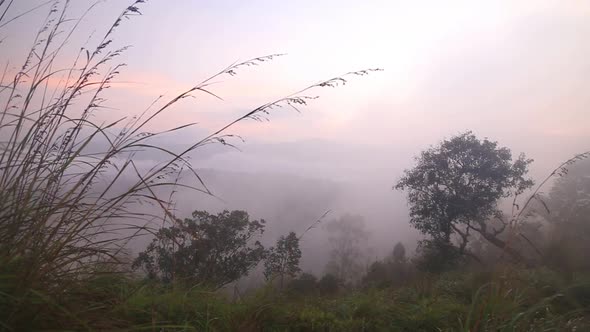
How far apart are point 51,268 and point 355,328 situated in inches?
103

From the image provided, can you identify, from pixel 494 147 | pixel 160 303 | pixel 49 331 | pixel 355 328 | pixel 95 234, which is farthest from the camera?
pixel 494 147

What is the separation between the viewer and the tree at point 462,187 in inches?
680

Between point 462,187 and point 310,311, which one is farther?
point 462,187

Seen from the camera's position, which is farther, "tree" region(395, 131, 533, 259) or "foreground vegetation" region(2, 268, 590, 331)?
"tree" region(395, 131, 533, 259)

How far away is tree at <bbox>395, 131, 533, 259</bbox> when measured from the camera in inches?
680

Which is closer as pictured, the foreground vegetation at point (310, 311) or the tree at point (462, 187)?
the foreground vegetation at point (310, 311)

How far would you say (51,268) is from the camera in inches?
64.2

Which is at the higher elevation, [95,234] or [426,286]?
Result: [95,234]

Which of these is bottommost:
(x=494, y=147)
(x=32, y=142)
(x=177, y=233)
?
(x=177, y=233)

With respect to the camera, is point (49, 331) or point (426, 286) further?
point (426, 286)

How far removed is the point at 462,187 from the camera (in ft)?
57.5

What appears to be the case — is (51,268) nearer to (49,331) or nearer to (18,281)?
(18,281)

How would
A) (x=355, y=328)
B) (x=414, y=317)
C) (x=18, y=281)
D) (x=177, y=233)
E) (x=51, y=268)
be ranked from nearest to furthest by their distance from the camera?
1. (x=18, y=281)
2. (x=51, y=268)
3. (x=177, y=233)
4. (x=355, y=328)
5. (x=414, y=317)

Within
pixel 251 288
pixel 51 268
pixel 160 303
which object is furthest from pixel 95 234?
pixel 251 288
